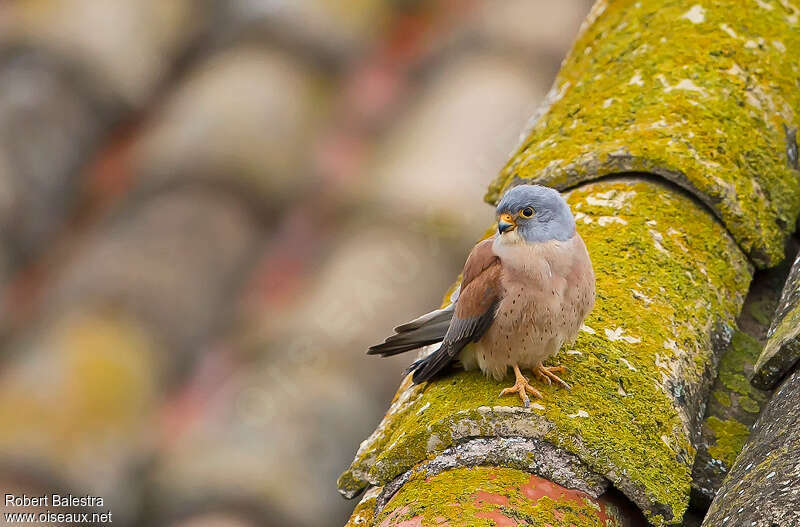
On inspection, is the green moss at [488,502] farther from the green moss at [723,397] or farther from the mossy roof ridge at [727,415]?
the green moss at [723,397]

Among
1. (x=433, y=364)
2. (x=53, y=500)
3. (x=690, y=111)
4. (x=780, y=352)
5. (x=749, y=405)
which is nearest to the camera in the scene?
(x=780, y=352)

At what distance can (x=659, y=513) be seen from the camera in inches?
88.1

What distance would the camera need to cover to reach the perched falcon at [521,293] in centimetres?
265

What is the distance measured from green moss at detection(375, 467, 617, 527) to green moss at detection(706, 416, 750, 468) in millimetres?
368

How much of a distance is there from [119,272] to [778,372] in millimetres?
2777

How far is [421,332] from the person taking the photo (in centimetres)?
295

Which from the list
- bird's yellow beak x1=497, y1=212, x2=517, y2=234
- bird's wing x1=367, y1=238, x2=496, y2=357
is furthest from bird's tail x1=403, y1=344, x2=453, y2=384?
bird's yellow beak x1=497, y1=212, x2=517, y2=234

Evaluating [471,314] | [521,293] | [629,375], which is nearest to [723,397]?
[629,375]

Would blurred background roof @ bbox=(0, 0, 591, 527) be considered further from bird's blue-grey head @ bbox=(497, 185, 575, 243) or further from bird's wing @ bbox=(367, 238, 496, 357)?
bird's blue-grey head @ bbox=(497, 185, 575, 243)

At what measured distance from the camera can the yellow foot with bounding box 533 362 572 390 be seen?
2562 mm

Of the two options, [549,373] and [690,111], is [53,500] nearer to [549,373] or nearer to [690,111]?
[549,373]

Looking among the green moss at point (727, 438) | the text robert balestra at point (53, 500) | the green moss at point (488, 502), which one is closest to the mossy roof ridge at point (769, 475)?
the green moss at point (727, 438)

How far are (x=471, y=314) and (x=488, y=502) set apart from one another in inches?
27.7

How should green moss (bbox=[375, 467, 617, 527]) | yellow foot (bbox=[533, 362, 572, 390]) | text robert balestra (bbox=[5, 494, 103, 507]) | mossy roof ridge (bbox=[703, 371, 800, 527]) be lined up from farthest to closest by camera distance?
text robert balestra (bbox=[5, 494, 103, 507]) → yellow foot (bbox=[533, 362, 572, 390]) → green moss (bbox=[375, 467, 617, 527]) → mossy roof ridge (bbox=[703, 371, 800, 527])
